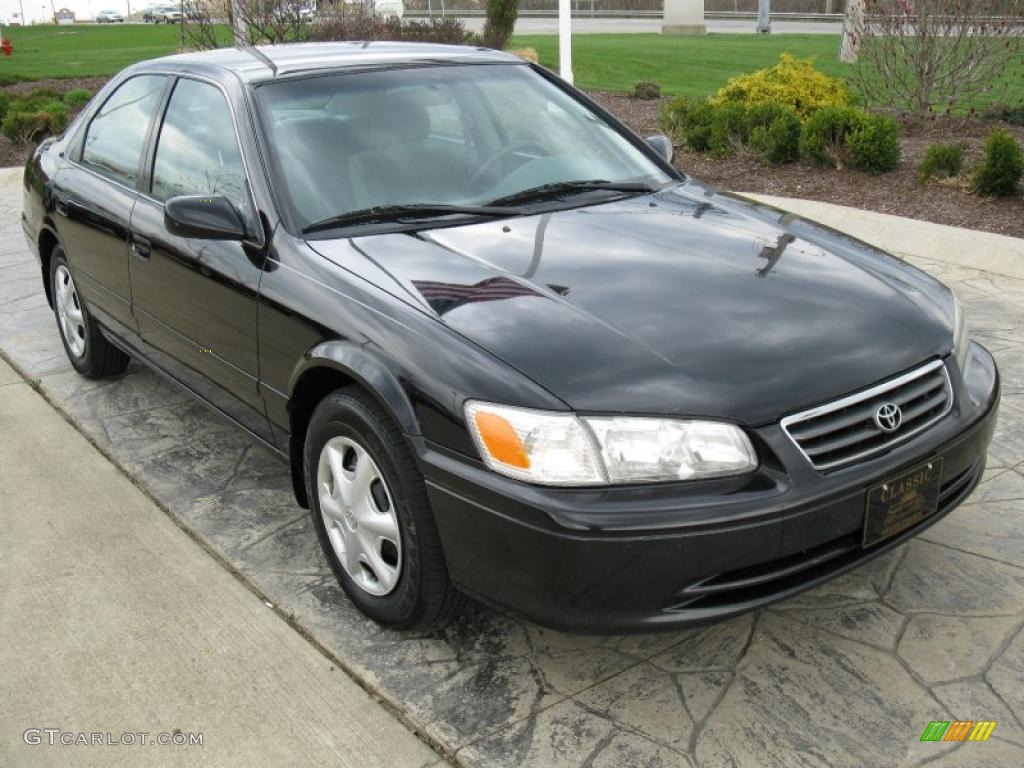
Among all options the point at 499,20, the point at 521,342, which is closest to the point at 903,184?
the point at 521,342

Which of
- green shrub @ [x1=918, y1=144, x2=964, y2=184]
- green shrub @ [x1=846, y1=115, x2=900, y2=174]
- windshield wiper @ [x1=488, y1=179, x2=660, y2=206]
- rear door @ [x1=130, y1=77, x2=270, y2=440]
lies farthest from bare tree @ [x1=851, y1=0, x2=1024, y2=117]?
rear door @ [x1=130, y1=77, x2=270, y2=440]

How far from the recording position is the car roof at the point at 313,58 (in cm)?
392

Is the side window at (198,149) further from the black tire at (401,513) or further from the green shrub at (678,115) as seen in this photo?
the green shrub at (678,115)

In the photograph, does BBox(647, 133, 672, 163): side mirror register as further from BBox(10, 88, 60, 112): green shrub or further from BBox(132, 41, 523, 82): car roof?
BBox(10, 88, 60, 112): green shrub

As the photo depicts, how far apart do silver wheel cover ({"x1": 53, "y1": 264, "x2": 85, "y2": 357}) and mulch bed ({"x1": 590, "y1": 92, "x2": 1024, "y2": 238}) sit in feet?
18.1

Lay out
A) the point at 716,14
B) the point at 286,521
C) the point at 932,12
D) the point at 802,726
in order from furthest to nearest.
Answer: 1. the point at 716,14
2. the point at 932,12
3. the point at 286,521
4. the point at 802,726

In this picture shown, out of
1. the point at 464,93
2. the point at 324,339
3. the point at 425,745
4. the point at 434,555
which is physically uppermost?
the point at 464,93

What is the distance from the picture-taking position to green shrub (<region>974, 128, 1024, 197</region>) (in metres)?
7.39

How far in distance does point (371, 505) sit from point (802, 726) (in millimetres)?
1306

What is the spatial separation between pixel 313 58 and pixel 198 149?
56cm

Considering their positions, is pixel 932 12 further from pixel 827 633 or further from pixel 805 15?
pixel 805 15

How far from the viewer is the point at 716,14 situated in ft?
148

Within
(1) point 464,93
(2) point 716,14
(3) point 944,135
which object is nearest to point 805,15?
(2) point 716,14

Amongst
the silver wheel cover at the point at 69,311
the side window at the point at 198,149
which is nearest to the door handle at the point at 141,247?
the side window at the point at 198,149
